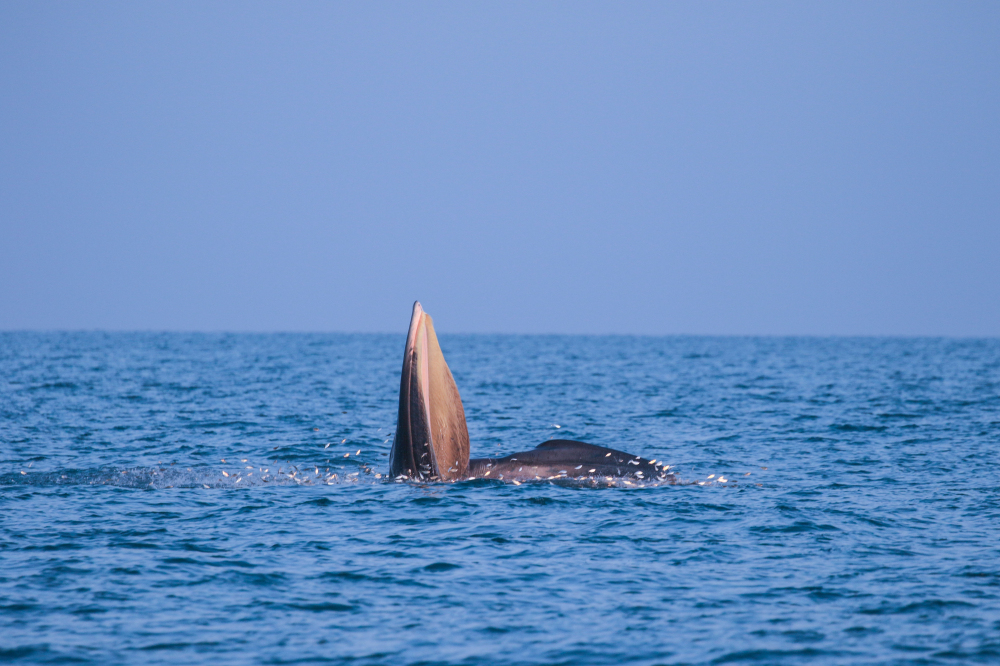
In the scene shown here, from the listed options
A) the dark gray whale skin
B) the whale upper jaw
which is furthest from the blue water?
the whale upper jaw

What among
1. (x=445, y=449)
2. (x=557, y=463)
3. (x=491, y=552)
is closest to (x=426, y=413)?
(x=445, y=449)

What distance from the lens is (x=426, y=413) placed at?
41.7ft

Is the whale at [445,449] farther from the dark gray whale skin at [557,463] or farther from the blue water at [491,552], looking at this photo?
the blue water at [491,552]

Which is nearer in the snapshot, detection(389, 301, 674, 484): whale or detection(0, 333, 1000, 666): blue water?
detection(0, 333, 1000, 666): blue water

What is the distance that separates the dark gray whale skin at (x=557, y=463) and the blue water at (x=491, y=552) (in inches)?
13.2

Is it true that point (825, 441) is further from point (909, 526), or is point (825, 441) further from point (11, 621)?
point (11, 621)

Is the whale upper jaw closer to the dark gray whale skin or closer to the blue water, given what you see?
the blue water

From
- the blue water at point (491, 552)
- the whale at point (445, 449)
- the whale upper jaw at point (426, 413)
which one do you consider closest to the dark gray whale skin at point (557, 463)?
the whale at point (445, 449)

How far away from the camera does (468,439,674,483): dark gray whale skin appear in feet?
49.6

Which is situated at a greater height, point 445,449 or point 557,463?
point 445,449

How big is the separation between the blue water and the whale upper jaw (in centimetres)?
89

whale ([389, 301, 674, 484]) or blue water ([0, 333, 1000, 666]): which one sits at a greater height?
whale ([389, 301, 674, 484])

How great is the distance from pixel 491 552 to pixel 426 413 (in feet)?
6.40

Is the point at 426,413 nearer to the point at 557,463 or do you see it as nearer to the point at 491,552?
the point at 491,552
